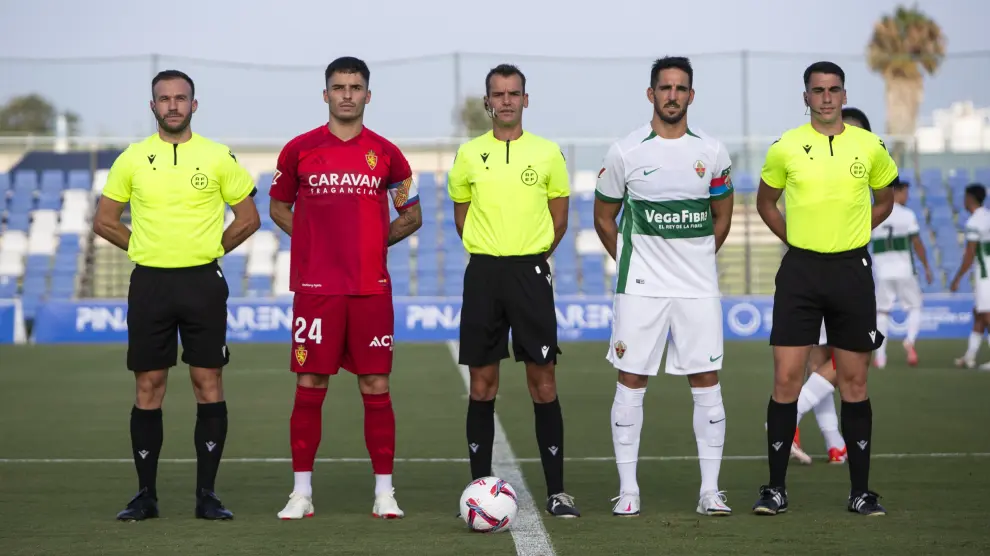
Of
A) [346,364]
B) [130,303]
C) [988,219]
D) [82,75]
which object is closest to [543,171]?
[346,364]

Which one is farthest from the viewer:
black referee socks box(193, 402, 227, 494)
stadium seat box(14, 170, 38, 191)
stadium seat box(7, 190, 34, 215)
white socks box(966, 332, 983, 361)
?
stadium seat box(14, 170, 38, 191)

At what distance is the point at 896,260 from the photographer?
16.0m

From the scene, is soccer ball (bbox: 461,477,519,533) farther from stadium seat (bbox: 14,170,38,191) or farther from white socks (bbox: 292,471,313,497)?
stadium seat (bbox: 14,170,38,191)

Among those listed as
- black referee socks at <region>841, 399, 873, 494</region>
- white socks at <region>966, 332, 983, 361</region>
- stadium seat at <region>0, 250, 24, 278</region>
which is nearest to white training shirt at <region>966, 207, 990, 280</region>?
white socks at <region>966, 332, 983, 361</region>

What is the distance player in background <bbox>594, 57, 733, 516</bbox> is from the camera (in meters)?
6.98

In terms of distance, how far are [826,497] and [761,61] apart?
17.1m

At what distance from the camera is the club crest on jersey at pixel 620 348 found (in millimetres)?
7102

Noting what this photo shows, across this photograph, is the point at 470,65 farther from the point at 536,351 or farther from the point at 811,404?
the point at 536,351

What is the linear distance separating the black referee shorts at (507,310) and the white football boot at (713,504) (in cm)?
104

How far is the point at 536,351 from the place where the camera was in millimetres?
7094

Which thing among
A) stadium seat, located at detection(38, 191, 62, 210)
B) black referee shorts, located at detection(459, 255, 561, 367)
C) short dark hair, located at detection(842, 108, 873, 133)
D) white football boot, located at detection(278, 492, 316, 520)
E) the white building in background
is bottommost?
white football boot, located at detection(278, 492, 316, 520)

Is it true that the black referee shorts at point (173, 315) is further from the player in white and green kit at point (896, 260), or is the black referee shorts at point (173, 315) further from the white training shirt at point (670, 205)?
the player in white and green kit at point (896, 260)

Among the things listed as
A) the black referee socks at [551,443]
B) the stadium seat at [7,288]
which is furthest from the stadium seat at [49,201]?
the black referee socks at [551,443]

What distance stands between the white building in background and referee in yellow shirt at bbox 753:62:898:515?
18687 mm
